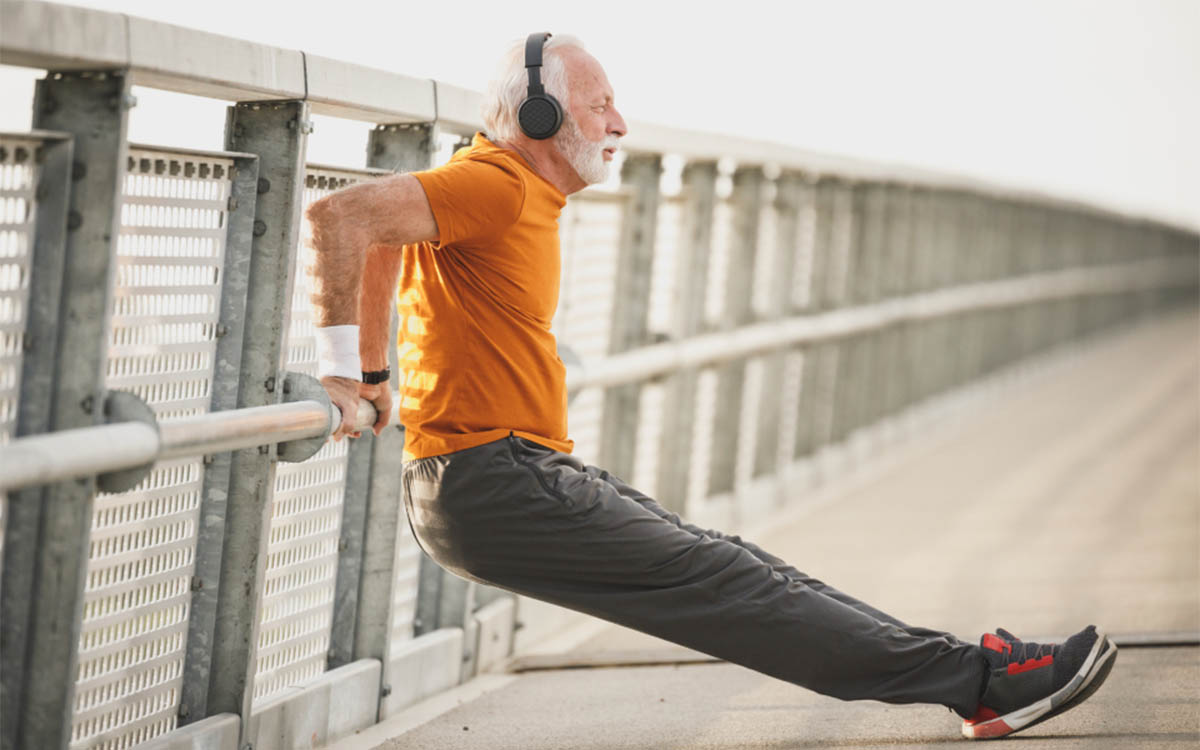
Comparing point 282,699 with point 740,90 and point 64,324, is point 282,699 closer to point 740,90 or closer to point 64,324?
point 64,324

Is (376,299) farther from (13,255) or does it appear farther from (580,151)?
(13,255)

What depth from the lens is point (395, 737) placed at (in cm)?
486

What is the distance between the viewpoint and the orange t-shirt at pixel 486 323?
12.7 ft

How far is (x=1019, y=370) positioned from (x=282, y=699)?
14.8 meters

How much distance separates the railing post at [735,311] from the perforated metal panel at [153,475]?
5.06 m

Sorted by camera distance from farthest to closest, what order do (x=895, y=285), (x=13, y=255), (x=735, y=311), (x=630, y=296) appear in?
(x=895, y=285)
(x=735, y=311)
(x=630, y=296)
(x=13, y=255)

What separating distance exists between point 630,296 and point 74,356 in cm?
415

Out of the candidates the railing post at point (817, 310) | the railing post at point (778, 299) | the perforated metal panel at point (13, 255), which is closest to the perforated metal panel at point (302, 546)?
the perforated metal panel at point (13, 255)

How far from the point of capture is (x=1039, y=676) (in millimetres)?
4309

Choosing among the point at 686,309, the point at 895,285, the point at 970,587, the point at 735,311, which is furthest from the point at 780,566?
the point at 895,285

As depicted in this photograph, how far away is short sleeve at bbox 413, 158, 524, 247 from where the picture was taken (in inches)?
145

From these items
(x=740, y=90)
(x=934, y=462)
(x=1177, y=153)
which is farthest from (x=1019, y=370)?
(x=1177, y=153)

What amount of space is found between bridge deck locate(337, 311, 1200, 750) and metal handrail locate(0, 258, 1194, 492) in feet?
3.08

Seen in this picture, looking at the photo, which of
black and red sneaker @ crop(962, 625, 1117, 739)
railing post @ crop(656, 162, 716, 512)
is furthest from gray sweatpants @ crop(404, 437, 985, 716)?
railing post @ crop(656, 162, 716, 512)
